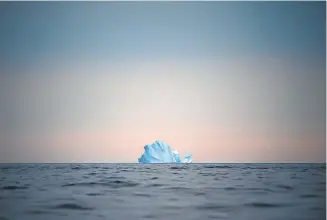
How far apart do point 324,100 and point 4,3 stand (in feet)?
22.4

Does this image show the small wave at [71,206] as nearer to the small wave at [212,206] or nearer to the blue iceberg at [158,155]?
the small wave at [212,206]

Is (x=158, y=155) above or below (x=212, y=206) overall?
above

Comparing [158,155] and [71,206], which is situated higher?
[158,155]

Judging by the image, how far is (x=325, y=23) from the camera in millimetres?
6766

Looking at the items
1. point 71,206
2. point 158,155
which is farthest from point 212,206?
point 158,155

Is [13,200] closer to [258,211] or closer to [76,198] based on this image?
[76,198]

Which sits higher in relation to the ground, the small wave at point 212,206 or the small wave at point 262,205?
the small wave at point 262,205

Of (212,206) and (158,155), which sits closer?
(212,206)

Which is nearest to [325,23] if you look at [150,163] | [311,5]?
[311,5]

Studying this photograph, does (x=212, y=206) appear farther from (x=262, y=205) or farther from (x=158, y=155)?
(x=158, y=155)

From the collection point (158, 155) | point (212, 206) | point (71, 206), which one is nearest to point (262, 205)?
point (212, 206)

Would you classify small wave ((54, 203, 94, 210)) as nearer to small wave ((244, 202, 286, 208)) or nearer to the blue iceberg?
small wave ((244, 202, 286, 208))

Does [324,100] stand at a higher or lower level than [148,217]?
higher

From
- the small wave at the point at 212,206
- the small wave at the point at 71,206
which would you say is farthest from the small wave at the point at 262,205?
the small wave at the point at 71,206
